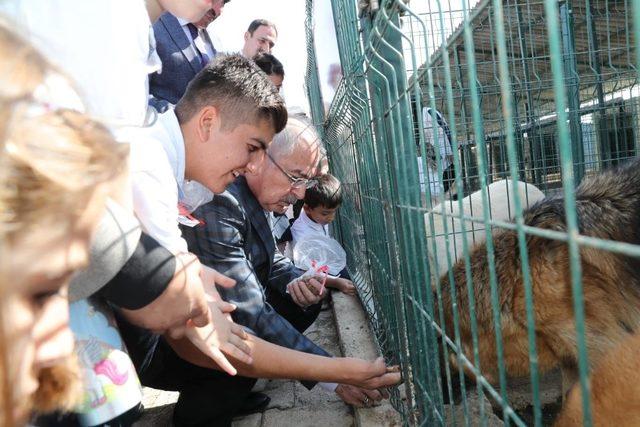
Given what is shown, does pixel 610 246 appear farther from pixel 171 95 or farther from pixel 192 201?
pixel 171 95

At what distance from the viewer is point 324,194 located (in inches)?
184

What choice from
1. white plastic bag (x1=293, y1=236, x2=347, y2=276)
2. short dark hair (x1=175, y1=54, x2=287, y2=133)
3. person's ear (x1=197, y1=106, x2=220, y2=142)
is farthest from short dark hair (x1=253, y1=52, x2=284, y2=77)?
person's ear (x1=197, y1=106, x2=220, y2=142)

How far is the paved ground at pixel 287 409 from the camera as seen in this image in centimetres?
285

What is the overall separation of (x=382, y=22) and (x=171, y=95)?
79.8 inches

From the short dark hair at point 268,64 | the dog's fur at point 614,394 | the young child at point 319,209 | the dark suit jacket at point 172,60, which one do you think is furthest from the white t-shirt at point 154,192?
the short dark hair at point 268,64

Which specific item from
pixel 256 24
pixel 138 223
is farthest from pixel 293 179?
pixel 256 24

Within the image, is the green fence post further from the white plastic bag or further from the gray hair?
the gray hair

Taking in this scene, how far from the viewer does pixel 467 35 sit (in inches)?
40.6

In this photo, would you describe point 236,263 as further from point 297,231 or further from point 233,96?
point 297,231

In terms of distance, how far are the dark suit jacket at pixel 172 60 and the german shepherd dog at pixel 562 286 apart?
7.30 feet

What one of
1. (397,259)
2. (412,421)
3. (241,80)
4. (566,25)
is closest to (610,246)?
(397,259)

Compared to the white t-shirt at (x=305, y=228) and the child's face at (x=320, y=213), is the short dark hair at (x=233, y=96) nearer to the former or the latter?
the child's face at (x=320, y=213)

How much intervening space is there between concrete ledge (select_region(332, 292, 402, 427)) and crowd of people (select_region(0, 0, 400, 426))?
3.5 inches

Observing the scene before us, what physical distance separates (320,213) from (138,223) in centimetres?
353
